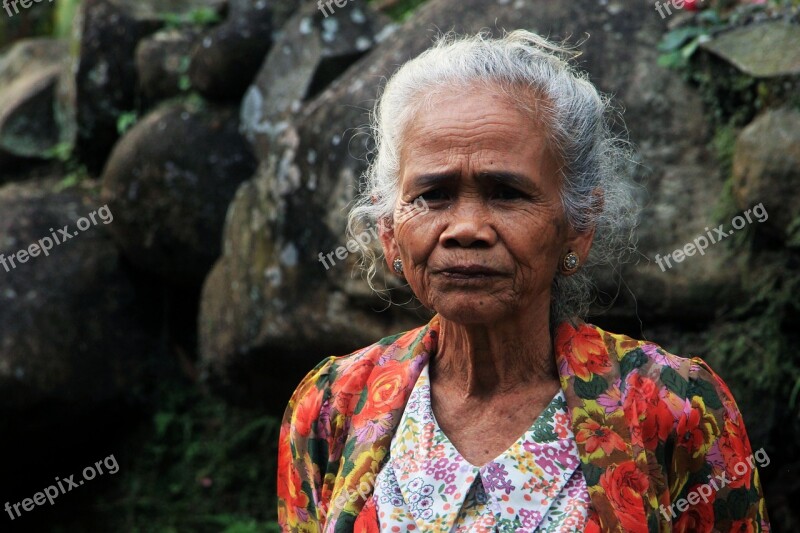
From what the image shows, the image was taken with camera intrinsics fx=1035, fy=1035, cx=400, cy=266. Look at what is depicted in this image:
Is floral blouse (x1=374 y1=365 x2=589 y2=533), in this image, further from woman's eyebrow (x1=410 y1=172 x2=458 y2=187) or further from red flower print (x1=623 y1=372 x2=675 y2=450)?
woman's eyebrow (x1=410 y1=172 x2=458 y2=187)

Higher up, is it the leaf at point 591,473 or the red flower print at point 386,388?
the red flower print at point 386,388

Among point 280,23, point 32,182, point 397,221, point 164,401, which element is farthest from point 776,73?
point 32,182

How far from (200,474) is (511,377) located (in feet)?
12.7

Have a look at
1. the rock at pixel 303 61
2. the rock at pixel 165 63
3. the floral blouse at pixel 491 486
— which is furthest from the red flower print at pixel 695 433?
the rock at pixel 165 63

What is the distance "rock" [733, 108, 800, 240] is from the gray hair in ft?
5.20

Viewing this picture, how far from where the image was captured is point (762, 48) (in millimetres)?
4113

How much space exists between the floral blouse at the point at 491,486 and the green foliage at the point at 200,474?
3.48 m

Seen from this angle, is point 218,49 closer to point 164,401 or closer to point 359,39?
point 359,39

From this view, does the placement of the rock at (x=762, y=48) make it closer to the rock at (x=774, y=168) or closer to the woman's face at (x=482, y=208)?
the rock at (x=774, y=168)

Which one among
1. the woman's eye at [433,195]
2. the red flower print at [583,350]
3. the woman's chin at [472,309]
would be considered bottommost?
the red flower print at [583,350]

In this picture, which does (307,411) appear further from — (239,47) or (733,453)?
(239,47)

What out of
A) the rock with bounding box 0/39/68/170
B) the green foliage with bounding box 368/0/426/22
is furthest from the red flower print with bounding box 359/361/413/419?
the rock with bounding box 0/39/68/170

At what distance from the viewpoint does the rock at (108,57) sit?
655 centimetres

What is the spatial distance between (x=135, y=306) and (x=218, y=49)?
163 cm
